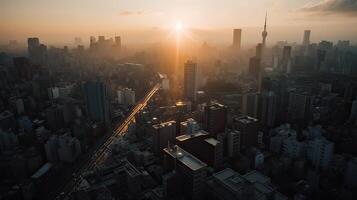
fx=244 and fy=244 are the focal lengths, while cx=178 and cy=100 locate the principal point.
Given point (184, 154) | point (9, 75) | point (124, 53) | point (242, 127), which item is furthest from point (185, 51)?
point (184, 154)

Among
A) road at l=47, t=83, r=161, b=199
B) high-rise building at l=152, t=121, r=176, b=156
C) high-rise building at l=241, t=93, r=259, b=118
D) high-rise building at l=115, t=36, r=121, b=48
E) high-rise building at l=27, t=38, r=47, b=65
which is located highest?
high-rise building at l=115, t=36, r=121, b=48

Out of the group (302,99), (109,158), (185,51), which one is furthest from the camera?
(185,51)

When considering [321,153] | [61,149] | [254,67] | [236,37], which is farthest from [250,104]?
[236,37]

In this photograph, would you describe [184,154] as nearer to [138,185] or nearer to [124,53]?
[138,185]

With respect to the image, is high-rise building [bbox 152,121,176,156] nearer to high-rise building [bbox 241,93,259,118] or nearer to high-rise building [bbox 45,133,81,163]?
high-rise building [bbox 45,133,81,163]

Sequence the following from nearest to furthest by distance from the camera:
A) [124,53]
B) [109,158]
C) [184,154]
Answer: [184,154] → [109,158] → [124,53]

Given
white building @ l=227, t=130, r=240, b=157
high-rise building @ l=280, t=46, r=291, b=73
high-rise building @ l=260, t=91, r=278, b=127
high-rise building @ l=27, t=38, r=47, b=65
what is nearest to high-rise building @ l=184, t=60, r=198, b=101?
high-rise building @ l=260, t=91, r=278, b=127

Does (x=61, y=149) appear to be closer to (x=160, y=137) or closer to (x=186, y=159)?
(x=160, y=137)
